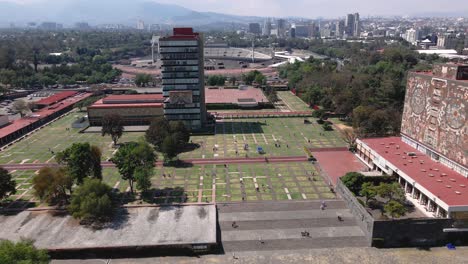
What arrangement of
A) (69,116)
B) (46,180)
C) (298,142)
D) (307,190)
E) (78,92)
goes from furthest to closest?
1. (78,92)
2. (69,116)
3. (298,142)
4. (307,190)
5. (46,180)

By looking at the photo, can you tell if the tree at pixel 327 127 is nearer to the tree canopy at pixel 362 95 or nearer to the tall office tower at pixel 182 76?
the tree canopy at pixel 362 95

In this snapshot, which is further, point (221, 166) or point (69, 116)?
point (69, 116)

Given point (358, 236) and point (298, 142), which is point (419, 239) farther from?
point (298, 142)

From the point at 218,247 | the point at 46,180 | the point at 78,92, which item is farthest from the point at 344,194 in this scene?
the point at 78,92

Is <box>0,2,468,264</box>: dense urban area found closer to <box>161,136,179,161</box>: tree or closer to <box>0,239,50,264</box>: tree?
<box>0,239,50,264</box>: tree

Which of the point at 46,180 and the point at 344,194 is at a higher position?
the point at 46,180

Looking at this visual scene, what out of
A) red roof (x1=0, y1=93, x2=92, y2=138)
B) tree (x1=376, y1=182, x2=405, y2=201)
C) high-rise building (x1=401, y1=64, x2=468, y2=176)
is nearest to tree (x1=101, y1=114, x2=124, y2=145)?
red roof (x1=0, y1=93, x2=92, y2=138)

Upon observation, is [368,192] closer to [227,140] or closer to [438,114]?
[438,114]

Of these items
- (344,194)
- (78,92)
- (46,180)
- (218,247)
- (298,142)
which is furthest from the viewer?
(78,92)
